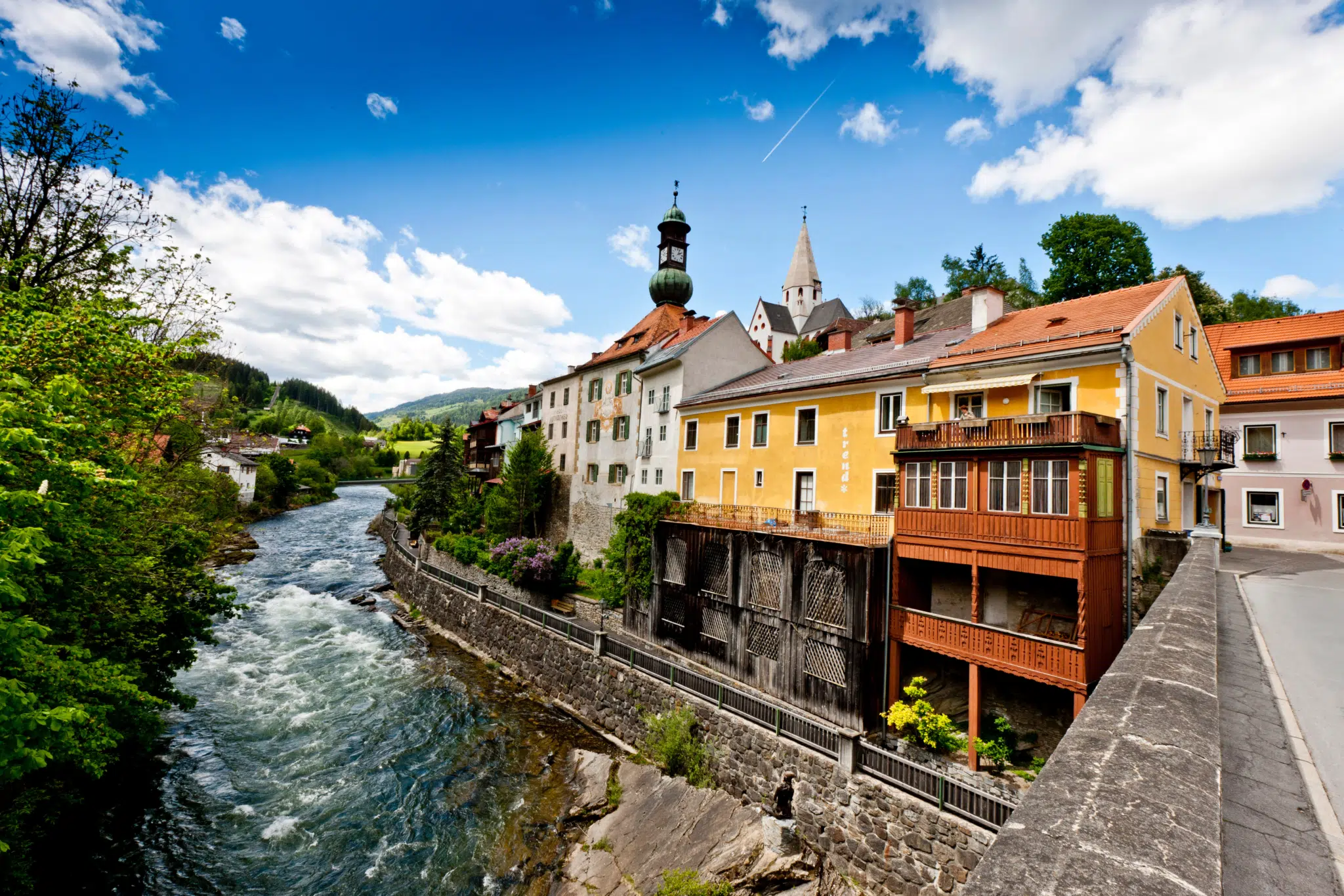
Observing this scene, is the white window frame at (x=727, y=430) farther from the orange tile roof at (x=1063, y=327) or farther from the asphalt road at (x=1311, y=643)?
the asphalt road at (x=1311, y=643)

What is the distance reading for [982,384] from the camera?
1598cm

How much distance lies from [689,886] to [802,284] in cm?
7570

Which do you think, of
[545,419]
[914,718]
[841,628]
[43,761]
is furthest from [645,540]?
[545,419]

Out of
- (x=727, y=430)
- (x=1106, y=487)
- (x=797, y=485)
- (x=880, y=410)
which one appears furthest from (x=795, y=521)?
(x=1106, y=487)

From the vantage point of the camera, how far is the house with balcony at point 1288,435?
22078 millimetres

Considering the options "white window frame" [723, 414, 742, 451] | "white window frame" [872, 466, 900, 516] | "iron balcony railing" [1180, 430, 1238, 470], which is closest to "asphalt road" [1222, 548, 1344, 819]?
"iron balcony railing" [1180, 430, 1238, 470]

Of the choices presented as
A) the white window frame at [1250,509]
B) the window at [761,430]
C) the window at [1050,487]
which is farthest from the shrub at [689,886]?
the white window frame at [1250,509]

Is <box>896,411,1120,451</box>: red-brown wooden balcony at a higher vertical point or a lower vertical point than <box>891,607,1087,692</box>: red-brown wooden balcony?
higher

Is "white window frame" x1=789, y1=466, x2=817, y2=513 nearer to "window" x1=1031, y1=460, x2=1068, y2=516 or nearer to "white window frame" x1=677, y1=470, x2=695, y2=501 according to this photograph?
"white window frame" x1=677, y1=470, x2=695, y2=501

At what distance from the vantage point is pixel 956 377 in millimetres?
17203

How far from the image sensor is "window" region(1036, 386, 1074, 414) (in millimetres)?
15672

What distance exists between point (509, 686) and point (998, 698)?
55.5 feet

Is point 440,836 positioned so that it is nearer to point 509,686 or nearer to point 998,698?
point 509,686

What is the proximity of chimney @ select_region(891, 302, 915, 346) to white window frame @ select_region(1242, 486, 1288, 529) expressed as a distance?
612 inches
